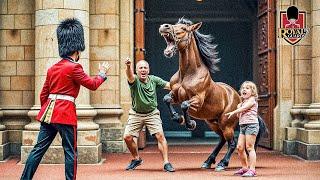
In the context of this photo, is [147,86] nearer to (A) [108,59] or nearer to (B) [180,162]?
(B) [180,162]

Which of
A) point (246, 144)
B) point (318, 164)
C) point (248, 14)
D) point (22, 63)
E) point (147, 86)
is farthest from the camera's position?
point (248, 14)

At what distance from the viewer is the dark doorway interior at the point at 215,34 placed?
2002cm

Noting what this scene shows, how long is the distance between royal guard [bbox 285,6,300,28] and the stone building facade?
13 centimetres

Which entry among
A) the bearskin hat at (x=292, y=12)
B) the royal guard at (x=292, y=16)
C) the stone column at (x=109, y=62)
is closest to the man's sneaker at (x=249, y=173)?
the stone column at (x=109, y=62)

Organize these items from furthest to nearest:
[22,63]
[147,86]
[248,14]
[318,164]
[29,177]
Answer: [248,14] < [22,63] < [318,164] < [147,86] < [29,177]

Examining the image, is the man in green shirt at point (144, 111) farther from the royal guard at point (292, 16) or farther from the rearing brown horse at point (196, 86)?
the royal guard at point (292, 16)

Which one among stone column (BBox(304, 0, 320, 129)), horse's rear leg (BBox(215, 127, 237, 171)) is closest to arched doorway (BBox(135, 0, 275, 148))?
stone column (BBox(304, 0, 320, 129))

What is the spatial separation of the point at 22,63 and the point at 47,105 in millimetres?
5977

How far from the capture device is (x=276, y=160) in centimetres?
1148

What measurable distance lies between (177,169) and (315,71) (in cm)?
400

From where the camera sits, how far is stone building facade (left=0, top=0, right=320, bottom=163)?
11.1 meters

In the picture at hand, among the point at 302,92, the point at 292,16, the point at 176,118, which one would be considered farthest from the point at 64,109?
the point at 292,16

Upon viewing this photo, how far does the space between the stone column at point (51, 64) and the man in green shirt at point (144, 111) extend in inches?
59.9

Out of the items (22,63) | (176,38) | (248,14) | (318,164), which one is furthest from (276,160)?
(248,14)
